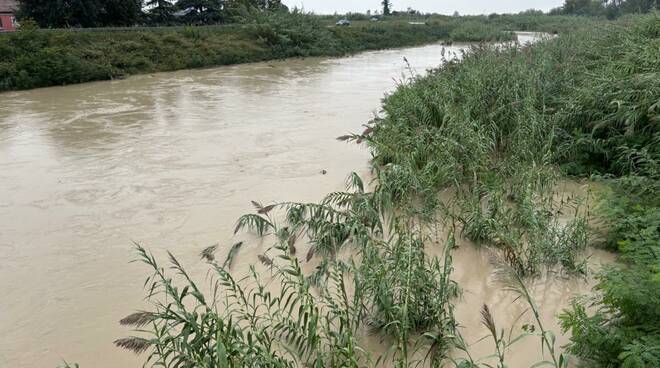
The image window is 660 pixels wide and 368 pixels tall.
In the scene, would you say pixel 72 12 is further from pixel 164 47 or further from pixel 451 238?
pixel 451 238

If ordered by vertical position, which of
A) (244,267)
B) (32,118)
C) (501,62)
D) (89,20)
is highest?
(89,20)

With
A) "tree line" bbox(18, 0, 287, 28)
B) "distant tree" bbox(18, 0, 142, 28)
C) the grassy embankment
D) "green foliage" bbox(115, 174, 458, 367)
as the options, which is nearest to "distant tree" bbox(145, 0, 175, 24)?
"tree line" bbox(18, 0, 287, 28)

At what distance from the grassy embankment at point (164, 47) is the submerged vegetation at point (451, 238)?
1043 centimetres

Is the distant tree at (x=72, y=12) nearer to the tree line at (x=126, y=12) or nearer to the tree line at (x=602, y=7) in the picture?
the tree line at (x=126, y=12)

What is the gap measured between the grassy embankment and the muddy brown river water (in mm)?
1663

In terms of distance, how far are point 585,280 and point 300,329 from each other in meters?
2.14

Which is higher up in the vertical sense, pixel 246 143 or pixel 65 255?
pixel 246 143

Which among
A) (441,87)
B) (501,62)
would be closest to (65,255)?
(441,87)

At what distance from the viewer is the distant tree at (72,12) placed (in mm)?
22922

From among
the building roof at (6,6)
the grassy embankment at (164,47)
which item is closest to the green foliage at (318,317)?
the grassy embankment at (164,47)

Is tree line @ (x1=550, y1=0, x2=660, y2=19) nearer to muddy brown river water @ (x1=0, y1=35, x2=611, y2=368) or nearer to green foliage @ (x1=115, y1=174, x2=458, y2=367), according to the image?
muddy brown river water @ (x1=0, y1=35, x2=611, y2=368)

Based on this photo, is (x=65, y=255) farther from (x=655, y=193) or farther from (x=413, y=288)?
(x=655, y=193)

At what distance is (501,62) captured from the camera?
7.99 m

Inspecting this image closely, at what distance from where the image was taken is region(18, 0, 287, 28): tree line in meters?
23.0
